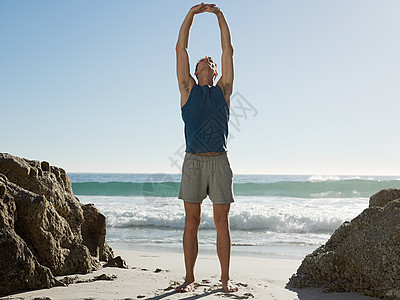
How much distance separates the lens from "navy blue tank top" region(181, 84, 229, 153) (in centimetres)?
335

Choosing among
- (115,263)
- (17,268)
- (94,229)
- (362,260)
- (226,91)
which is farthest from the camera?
(94,229)

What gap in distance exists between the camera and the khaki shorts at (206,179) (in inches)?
131

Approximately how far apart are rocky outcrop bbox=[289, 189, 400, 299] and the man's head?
72.4 inches

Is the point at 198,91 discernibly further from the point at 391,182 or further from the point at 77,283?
the point at 391,182

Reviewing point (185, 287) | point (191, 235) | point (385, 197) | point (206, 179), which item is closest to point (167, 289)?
point (185, 287)

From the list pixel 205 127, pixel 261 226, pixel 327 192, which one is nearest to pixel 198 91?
pixel 205 127

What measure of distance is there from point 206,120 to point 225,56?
0.61 meters

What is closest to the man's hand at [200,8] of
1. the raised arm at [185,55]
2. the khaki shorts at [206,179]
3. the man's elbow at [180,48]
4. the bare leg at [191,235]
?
the raised arm at [185,55]

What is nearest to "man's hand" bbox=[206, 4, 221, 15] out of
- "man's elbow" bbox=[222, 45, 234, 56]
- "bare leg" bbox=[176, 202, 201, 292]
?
"man's elbow" bbox=[222, 45, 234, 56]

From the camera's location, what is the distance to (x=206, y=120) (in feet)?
11.0

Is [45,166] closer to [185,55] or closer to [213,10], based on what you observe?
[185,55]

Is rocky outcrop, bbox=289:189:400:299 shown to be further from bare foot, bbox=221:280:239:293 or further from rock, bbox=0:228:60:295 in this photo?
rock, bbox=0:228:60:295

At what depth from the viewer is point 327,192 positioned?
2580 centimetres

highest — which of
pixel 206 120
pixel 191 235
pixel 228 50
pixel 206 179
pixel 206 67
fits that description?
pixel 228 50
